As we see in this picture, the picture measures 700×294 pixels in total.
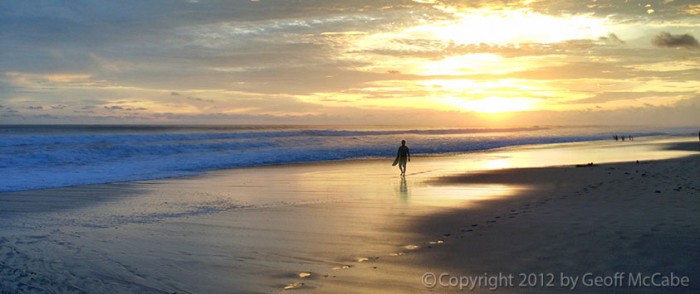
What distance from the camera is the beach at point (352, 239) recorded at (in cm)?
671

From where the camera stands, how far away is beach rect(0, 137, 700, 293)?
264 inches

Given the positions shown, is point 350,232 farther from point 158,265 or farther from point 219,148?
point 219,148

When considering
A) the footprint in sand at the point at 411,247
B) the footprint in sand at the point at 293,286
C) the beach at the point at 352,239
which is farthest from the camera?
the footprint in sand at the point at 411,247

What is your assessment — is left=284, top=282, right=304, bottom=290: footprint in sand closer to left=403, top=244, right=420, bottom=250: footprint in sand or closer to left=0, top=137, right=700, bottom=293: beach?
left=0, top=137, right=700, bottom=293: beach

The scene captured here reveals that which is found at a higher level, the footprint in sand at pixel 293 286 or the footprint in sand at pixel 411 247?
the footprint in sand at pixel 411 247

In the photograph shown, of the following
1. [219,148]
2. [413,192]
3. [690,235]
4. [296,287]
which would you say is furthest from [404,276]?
[219,148]

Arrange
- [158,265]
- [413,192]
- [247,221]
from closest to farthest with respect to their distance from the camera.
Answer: [158,265] → [247,221] → [413,192]

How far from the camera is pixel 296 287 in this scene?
6.46m

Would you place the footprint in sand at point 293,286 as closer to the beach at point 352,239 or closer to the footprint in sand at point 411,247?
the beach at point 352,239

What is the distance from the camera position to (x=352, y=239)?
30.3 feet

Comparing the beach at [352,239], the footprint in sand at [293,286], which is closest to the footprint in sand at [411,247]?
the beach at [352,239]

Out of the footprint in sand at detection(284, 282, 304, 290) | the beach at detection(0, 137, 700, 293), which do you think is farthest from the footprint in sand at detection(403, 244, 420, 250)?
the footprint in sand at detection(284, 282, 304, 290)

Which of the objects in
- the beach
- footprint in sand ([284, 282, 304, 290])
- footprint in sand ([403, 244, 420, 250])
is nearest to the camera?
footprint in sand ([284, 282, 304, 290])

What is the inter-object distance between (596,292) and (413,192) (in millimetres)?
10440
